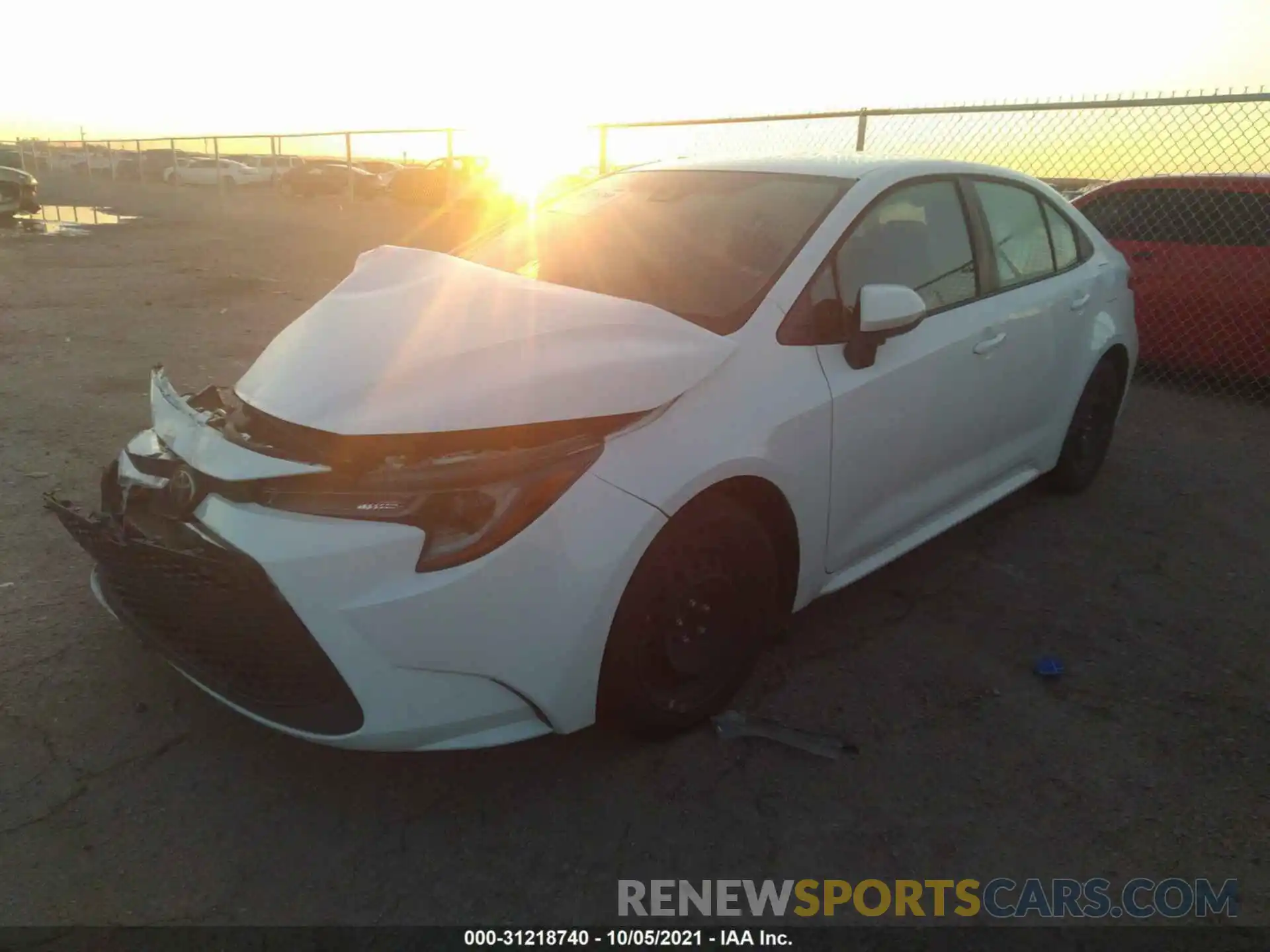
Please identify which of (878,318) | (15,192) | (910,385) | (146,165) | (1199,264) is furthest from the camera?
(146,165)

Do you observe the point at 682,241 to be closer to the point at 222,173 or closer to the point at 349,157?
the point at 349,157

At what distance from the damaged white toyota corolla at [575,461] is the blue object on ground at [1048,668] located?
23.7 inches

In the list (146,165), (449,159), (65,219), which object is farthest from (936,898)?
(146,165)

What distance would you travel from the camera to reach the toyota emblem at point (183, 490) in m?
2.38

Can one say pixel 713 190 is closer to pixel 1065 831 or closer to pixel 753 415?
pixel 753 415

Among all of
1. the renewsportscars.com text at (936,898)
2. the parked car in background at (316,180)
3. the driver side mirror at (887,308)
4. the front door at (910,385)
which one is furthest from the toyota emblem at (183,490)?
the parked car in background at (316,180)

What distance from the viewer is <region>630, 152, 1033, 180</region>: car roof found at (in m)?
3.35

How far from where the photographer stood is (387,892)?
2199mm

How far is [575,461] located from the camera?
7.44 ft

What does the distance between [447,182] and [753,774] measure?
17797mm

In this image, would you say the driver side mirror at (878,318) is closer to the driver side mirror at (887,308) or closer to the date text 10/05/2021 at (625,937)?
the driver side mirror at (887,308)

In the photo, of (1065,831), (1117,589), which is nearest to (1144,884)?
(1065,831)

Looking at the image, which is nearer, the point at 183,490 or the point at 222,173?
the point at 183,490

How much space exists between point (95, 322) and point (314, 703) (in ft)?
25.3
